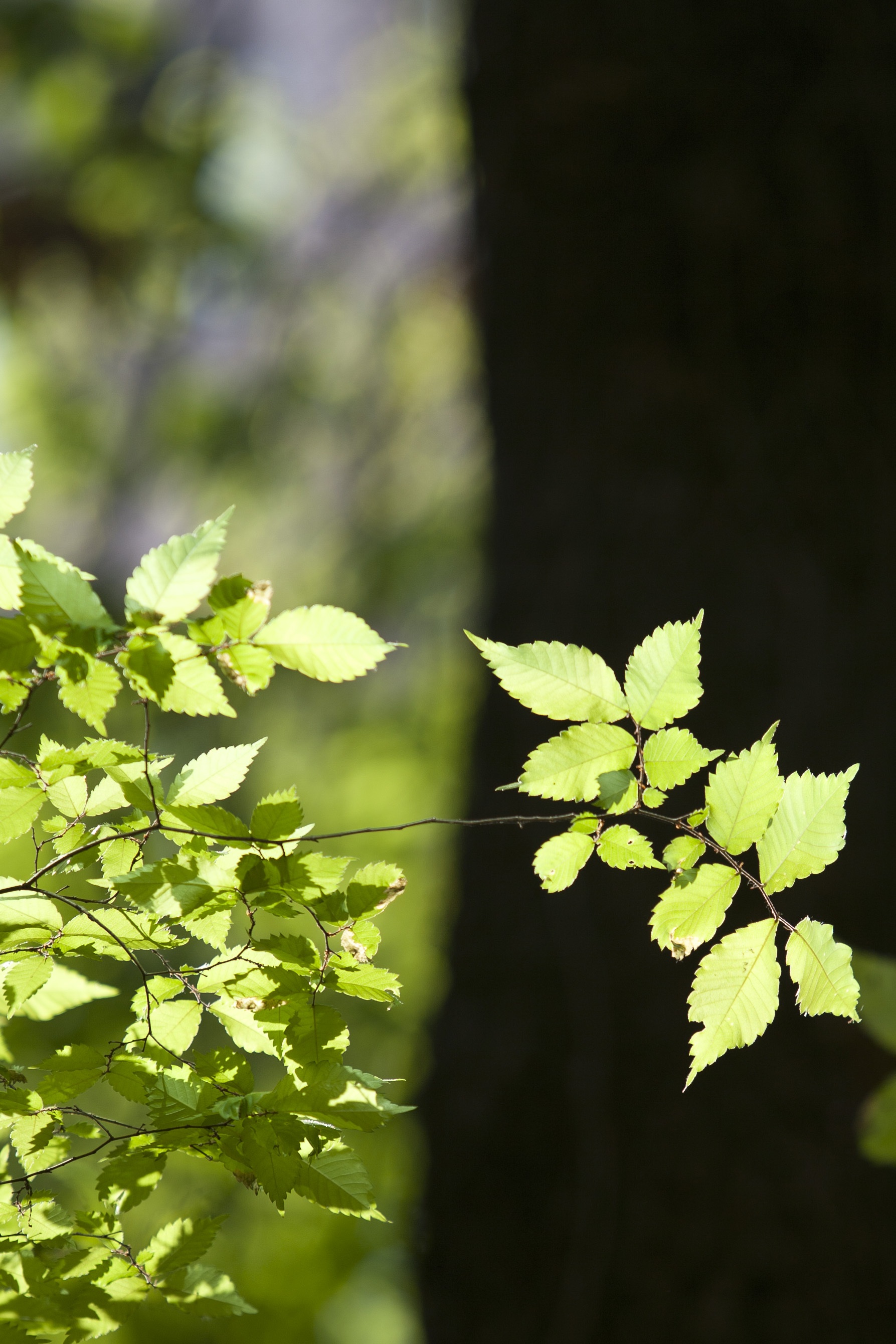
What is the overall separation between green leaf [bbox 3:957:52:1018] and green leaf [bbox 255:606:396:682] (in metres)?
0.24

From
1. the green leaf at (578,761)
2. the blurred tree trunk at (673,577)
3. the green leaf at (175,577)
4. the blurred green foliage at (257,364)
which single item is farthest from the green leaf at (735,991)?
the blurred green foliage at (257,364)

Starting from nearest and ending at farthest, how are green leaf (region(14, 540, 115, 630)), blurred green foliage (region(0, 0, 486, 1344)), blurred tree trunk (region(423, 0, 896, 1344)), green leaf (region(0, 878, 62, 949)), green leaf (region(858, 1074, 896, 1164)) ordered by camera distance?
1. green leaf (region(14, 540, 115, 630))
2. green leaf (region(0, 878, 62, 949))
3. green leaf (region(858, 1074, 896, 1164))
4. blurred tree trunk (region(423, 0, 896, 1344))
5. blurred green foliage (region(0, 0, 486, 1344))

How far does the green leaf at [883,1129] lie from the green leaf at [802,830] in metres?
0.51

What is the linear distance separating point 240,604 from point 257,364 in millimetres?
3463

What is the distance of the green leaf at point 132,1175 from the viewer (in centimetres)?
54

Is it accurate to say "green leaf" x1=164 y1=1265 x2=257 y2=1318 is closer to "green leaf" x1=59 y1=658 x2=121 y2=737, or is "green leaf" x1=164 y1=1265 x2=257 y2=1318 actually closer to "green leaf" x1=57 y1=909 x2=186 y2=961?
"green leaf" x1=57 y1=909 x2=186 y2=961

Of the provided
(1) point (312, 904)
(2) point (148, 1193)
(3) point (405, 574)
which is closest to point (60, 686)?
(1) point (312, 904)

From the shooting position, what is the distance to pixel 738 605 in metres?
1.43

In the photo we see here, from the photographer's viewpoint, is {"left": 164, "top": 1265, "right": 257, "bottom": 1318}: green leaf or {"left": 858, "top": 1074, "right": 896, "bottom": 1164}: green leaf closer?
{"left": 164, "top": 1265, "right": 257, "bottom": 1318}: green leaf

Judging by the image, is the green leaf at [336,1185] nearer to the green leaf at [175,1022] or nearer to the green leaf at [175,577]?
the green leaf at [175,1022]

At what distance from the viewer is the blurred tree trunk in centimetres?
123

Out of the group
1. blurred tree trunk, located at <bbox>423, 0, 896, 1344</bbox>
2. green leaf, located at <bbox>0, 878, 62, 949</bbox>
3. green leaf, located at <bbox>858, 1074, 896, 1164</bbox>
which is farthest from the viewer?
blurred tree trunk, located at <bbox>423, 0, 896, 1344</bbox>

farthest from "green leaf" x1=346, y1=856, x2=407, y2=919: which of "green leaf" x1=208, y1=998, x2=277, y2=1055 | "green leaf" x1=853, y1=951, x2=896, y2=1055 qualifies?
"green leaf" x1=853, y1=951, x2=896, y2=1055

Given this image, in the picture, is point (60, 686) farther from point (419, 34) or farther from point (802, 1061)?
point (419, 34)
